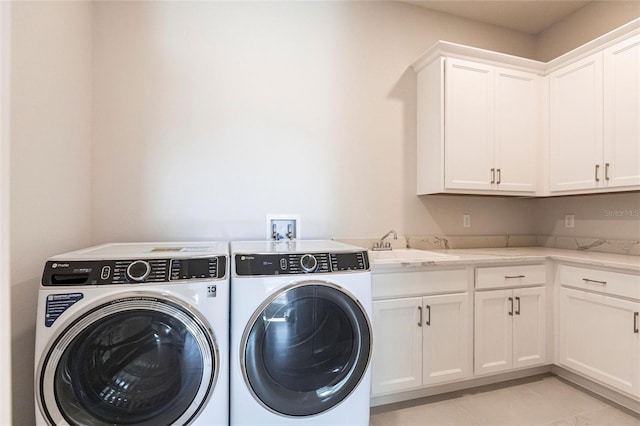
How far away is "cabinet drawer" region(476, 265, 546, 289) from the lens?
6.44 feet

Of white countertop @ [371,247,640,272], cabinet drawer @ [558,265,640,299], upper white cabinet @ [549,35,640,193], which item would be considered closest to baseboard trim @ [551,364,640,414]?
cabinet drawer @ [558,265,640,299]

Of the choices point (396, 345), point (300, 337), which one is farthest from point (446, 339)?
point (300, 337)

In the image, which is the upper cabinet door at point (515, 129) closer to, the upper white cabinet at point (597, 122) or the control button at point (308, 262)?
the upper white cabinet at point (597, 122)

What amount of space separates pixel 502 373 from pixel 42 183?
2899 mm

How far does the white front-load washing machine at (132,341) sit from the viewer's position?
106 centimetres

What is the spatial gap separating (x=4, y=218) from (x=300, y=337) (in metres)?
1.08

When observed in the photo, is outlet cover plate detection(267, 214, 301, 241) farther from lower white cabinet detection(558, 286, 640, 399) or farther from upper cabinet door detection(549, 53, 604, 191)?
upper cabinet door detection(549, 53, 604, 191)

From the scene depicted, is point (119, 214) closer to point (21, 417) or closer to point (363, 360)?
point (21, 417)

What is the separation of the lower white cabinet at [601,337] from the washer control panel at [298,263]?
1624 millimetres

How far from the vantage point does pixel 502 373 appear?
207 centimetres

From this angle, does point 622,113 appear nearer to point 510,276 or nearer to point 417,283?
point 510,276

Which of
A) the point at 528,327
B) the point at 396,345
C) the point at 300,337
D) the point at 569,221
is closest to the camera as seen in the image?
the point at 300,337

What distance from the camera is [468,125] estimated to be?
7.35 feet

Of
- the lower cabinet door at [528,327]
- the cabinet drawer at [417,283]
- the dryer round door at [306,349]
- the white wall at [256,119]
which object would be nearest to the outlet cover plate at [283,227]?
the white wall at [256,119]
